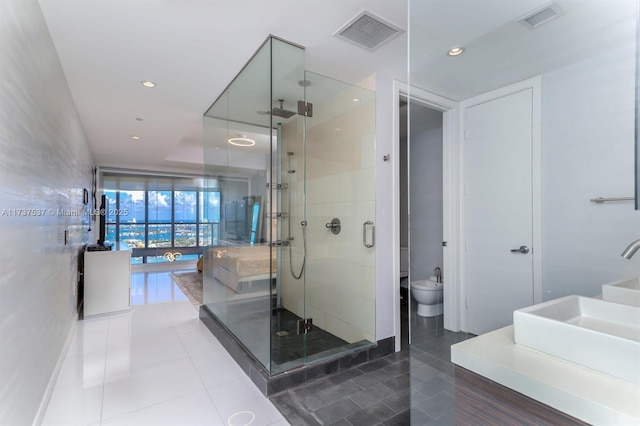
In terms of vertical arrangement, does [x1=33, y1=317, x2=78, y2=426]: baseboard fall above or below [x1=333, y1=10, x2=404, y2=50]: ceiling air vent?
below

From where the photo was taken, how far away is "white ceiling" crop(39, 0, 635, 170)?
151cm

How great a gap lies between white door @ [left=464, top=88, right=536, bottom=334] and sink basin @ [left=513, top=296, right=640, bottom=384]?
1.28ft

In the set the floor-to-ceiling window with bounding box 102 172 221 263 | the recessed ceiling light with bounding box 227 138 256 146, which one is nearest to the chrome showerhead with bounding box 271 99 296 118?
the recessed ceiling light with bounding box 227 138 256 146

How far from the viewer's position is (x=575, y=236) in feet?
4.77

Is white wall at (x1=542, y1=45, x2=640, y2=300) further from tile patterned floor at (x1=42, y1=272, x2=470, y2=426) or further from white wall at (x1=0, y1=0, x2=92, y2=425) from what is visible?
white wall at (x1=0, y1=0, x2=92, y2=425)

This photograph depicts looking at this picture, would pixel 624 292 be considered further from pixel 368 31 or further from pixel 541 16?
pixel 368 31

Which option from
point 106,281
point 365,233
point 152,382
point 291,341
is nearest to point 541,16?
point 365,233

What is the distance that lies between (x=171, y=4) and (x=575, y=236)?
2.56 m

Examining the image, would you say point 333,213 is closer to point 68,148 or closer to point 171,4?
point 171,4

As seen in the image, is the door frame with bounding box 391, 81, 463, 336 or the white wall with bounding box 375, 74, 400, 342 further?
the white wall with bounding box 375, 74, 400, 342

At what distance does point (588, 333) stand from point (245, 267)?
7.85 ft

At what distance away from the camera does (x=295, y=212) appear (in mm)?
2551

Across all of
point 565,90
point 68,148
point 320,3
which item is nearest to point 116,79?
point 68,148

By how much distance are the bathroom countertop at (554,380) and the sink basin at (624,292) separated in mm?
406
